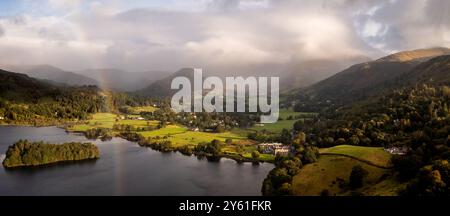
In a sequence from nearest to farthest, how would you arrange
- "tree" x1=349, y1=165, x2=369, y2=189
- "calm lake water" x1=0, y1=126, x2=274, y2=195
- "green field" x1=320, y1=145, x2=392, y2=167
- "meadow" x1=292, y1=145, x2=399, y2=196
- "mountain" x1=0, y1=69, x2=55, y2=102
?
"meadow" x1=292, y1=145, x2=399, y2=196 < "tree" x1=349, y1=165, x2=369, y2=189 < "green field" x1=320, y1=145, x2=392, y2=167 < "calm lake water" x1=0, y1=126, x2=274, y2=195 < "mountain" x1=0, y1=69, x2=55, y2=102

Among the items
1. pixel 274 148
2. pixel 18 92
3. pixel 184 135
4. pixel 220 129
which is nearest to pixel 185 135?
pixel 184 135

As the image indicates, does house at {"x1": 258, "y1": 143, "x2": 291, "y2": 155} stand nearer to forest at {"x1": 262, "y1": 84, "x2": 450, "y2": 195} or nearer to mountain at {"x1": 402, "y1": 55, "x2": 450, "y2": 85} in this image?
forest at {"x1": 262, "y1": 84, "x2": 450, "y2": 195}

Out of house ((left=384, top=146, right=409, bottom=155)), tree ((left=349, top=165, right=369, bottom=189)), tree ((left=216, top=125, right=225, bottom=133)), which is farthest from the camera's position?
tree ((left=216, top=125, right=225, bottom=133))

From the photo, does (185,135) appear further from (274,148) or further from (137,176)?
(137,176)

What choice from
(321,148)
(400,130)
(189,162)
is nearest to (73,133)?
(189,162)

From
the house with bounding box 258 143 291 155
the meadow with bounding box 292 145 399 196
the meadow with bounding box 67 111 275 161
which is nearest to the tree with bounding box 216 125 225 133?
the meadow with bounding box 67 111 275 161

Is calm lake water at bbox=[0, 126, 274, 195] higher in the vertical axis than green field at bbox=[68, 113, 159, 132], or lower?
lower

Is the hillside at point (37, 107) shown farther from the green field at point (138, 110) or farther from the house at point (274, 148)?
the green field at point (138, 110)
